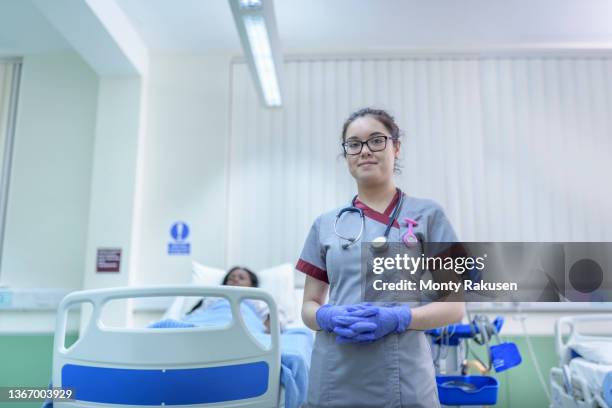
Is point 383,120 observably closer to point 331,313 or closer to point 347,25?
point 331,313

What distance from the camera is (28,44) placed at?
3.13 meters

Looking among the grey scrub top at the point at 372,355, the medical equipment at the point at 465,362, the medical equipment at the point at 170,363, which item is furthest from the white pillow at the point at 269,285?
the grey scrub top at the point at 372,355

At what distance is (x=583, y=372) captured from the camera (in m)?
2.02

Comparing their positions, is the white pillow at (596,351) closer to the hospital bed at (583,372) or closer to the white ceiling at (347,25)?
the hospital bed at (583,372)

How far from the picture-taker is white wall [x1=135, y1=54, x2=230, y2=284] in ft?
10.2

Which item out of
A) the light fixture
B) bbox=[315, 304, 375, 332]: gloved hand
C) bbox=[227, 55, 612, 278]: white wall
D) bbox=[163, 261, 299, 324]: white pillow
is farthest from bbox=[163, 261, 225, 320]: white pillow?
bbox=[315, 304, 375, 332]: gloved hand

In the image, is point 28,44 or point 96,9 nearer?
point 96,9

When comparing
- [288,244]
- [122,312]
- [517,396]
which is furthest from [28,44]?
[517,396]

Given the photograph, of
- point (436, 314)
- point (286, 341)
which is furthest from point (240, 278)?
point (436, 314)

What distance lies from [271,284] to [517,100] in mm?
1732

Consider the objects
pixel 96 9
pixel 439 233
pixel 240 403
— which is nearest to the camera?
pixel 439 233

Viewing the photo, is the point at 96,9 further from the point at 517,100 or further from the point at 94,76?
the point at 517,100

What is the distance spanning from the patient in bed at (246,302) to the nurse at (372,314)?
1.19 m

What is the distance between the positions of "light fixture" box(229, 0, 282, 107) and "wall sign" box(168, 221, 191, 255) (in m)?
0.97
